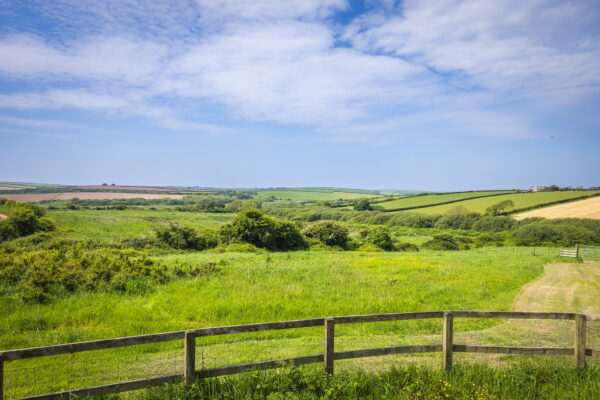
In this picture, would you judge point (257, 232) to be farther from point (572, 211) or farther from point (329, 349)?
point (572, 211)

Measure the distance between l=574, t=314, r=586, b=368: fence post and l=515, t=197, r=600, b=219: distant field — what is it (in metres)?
81.6

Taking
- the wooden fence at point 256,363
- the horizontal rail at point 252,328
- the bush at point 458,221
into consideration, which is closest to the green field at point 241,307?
the wooden fence at point 256,363

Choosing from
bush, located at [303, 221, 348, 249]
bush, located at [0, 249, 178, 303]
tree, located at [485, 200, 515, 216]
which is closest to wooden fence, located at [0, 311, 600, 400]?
bush, located at [0, 249, 178, 303]

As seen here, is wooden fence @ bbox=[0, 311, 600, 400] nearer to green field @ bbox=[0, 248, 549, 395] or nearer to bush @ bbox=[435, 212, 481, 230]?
green field @ bbox=[0, 248, 549, 395]

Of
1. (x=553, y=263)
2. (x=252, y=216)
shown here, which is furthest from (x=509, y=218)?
(x=252, y=216)

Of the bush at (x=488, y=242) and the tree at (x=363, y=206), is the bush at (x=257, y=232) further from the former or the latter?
the tree at (x=363, y=206)

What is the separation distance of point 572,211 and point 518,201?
94.2 ft

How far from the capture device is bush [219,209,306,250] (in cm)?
4519

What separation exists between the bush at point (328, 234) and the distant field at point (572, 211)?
2109 inches

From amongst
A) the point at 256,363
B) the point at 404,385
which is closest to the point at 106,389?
the point at 256,363

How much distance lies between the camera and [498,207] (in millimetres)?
101062

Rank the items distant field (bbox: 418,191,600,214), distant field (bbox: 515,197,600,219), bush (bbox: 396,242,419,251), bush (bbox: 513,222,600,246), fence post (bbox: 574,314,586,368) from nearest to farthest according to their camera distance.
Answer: fence post (bbox: 574,314,586,368) → bush (bbox: 396,242,419,251) → bush (bbox: 513,222,600,246) → distant field (bbox: 515,197,600,219) → distant field (bbox: 418,191,600,214)

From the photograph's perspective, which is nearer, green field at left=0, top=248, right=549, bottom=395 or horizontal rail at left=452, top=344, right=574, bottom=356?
horizontal rail at left=452, top=344, right=574, bottom=356

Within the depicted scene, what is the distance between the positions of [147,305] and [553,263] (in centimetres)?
3146
